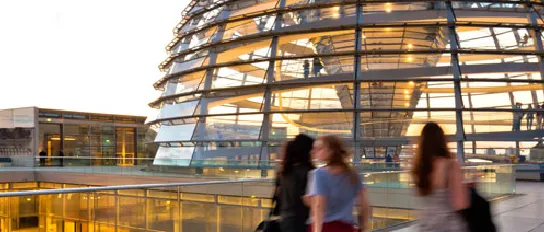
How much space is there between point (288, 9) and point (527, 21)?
30.7ft

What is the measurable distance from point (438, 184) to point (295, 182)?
1279mm

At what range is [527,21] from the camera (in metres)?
22.2

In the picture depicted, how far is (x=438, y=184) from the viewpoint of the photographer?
3.97 meters

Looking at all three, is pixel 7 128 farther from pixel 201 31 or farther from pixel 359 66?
pixel 359 66

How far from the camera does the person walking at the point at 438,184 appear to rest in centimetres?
391

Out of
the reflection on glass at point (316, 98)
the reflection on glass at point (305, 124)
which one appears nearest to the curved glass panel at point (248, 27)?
the reflection on glass at point (316, 98)

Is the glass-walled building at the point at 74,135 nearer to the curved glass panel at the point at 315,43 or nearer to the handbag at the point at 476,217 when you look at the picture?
the curved glass panel at the point at 315,43

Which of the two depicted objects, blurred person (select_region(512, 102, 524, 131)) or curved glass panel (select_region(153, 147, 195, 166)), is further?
curved glass panel (select_region(153, 147, 195, 166))

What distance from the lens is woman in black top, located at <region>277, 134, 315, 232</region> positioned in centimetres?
481

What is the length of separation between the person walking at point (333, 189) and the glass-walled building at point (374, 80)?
15.8 metres

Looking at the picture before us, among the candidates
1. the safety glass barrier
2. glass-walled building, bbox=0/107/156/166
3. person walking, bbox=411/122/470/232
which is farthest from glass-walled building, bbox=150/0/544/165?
glass-walled building, bbox=0/107/156/166

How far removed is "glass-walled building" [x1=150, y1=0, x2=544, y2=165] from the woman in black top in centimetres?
1543

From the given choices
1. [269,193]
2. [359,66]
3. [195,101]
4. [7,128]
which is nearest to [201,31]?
[195,101]

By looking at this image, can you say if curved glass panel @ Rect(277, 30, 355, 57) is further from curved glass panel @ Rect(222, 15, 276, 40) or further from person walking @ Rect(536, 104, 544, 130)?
person walking @ Rect(536, 104, 544, 130)
